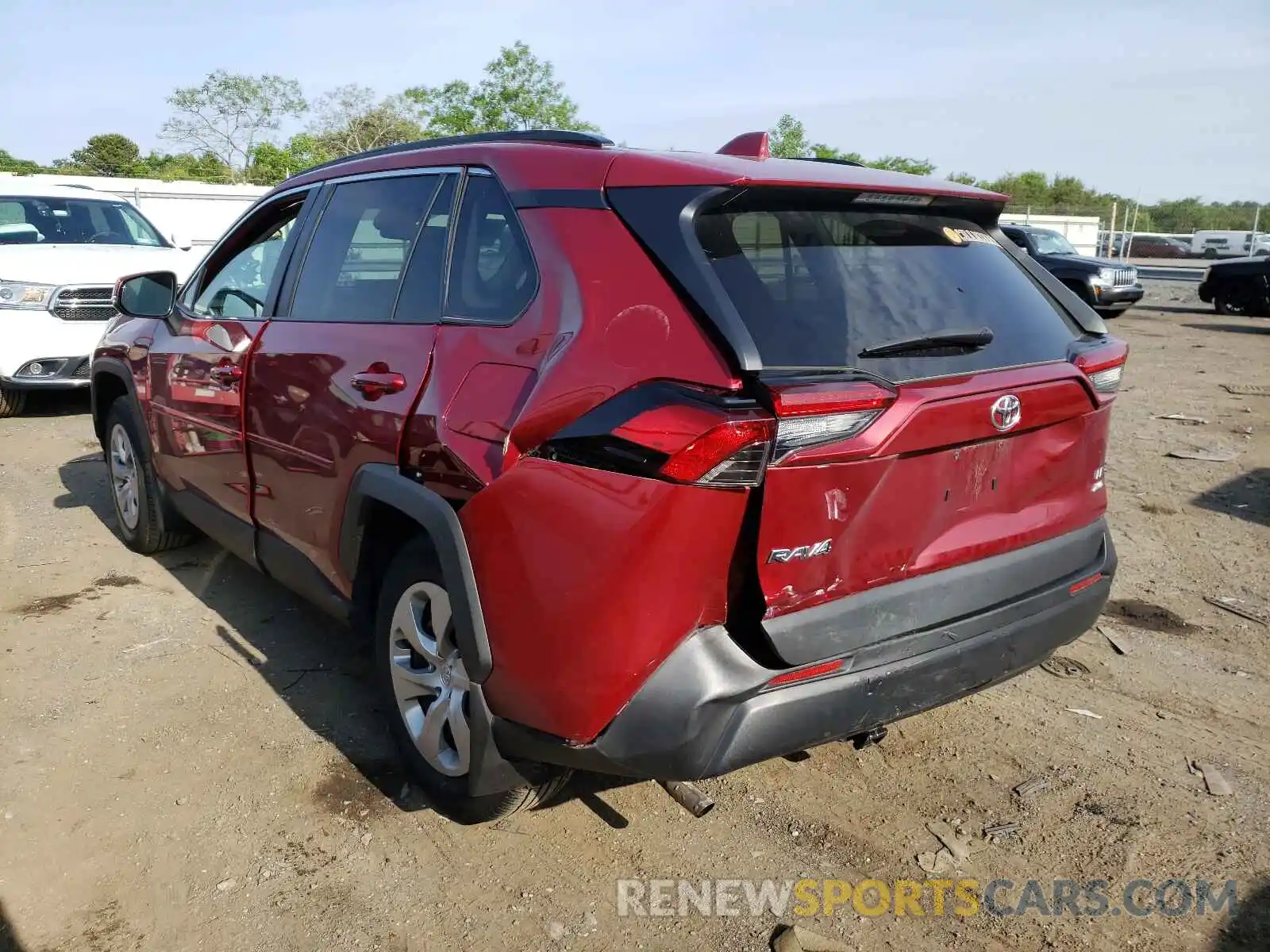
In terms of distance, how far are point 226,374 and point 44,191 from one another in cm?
801

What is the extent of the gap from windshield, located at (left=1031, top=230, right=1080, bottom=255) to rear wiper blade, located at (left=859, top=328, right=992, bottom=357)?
56.8ft

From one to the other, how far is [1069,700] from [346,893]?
8.38 ft

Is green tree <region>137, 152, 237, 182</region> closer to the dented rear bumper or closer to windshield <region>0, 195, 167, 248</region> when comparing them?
windshield <region>0, 195, 167, 248</region>

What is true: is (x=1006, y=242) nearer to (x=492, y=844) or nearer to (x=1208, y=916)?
(x=1208, y=916)

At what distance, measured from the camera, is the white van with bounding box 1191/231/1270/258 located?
4325cm

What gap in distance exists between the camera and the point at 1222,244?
1791 inches

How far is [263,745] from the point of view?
3.42 m

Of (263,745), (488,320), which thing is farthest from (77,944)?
(488,320)

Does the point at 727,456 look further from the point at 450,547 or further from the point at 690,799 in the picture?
the point at 690,799


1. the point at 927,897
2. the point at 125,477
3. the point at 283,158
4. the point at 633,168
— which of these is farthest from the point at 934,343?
the point at 283,158

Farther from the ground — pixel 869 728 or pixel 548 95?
pixel 548 95

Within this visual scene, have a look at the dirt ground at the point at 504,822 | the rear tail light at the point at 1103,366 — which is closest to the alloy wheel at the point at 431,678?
the dirt ground at the point at 504,822

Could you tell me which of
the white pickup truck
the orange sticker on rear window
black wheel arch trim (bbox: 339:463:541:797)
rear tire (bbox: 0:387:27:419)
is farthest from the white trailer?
the orange sticker on rear window

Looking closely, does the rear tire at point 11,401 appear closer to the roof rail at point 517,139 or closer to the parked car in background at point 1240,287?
the roof rail at point 517,139
